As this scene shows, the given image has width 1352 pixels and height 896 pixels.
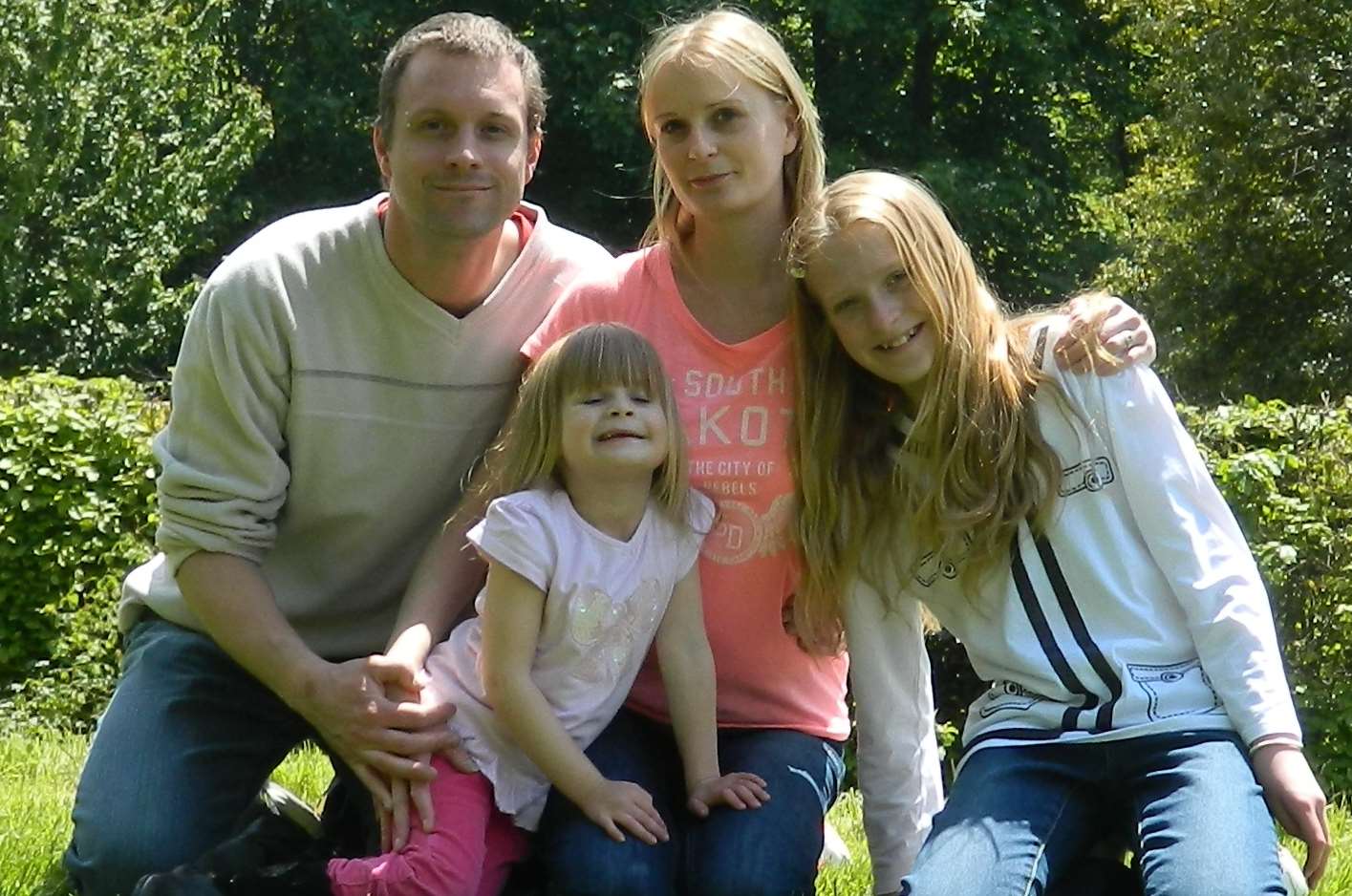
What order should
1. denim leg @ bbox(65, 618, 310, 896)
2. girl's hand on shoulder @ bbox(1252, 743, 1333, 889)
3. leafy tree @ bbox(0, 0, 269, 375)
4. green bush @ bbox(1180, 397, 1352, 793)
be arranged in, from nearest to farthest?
girl's hand on shoulder @ bbox(1252, 743, 1333, 889), denim leg @ bbox(65, 618, 310, 896), green bush @ bbox(1180, 397, 1352, 793), leafy tree @ bbox(0, 0, 269, 375)

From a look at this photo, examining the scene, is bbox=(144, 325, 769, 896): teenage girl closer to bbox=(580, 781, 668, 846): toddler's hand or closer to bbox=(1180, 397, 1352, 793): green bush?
bbox=(580, 781, 668, 846): toddler's hand

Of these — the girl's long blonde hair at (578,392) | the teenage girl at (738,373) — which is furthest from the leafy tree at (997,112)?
the girl's long blonde hair at (578,392)

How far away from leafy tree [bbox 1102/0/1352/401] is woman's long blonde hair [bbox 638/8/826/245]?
1212 centimetres

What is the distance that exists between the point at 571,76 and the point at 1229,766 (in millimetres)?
17294

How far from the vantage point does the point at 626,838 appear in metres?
3.25

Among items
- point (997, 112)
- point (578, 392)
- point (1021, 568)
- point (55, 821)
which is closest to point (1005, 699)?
point (1021, 568)

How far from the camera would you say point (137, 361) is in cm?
1869

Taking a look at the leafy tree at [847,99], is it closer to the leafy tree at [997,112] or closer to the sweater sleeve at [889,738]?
the leafy tree at [997,112]

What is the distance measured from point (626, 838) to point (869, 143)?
19231 mm

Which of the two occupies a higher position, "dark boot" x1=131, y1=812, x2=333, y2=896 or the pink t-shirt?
the pink t-shirt

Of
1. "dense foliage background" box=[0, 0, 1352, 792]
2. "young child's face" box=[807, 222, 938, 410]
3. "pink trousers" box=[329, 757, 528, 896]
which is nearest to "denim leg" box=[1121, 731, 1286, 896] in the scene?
"young child's face" box=[807, 222, 938, 410]

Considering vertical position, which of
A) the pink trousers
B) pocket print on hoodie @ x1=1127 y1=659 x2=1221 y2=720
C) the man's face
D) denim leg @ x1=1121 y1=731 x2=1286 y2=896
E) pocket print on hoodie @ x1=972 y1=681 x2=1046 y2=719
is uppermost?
the man's face

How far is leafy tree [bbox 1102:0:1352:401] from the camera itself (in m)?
15.8

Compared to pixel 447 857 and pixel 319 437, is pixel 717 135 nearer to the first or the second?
pixel 319 437
